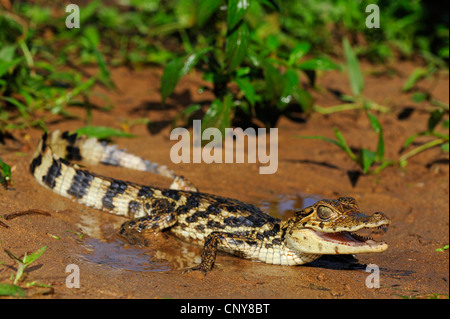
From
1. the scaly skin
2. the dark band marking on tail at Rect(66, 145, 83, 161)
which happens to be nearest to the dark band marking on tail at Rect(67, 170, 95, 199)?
the scaly skin

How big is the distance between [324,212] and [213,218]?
3.29 ft

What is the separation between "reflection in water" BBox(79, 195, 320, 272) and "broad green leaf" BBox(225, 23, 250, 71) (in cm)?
200

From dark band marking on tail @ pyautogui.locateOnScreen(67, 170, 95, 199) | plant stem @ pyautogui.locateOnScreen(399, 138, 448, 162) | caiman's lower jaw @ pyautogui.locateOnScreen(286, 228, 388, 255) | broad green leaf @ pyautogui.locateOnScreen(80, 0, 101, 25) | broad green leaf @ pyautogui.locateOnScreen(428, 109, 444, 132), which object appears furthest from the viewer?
broad green leaf @ pyautogui.locateOnScreen(80, 0, 101, 25)

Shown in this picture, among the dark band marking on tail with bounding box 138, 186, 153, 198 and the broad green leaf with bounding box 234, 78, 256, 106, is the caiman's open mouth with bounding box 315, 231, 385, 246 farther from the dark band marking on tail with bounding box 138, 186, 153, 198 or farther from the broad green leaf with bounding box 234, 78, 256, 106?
the broad green leaf with bounding box 234, 78, 256, 106

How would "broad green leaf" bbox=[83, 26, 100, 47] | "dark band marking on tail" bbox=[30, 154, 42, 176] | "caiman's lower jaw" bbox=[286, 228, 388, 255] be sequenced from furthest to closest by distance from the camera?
"broad green leaf" bbox=[83, 26, 100, 47] → "dark band marking on tail" bbox=[30, 154, 42, 176] → "caiman's lower jaw" bbox=[286, 228, 388, 255]

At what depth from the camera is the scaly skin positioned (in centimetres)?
355

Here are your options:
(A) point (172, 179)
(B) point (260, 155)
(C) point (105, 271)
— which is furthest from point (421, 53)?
(C) point (105, 271)

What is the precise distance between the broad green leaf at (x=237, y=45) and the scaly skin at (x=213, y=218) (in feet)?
4.39

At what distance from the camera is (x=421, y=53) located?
31.5 ft

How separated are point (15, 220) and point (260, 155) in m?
3.06

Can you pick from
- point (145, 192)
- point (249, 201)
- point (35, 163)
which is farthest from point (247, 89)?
point (35, 163)

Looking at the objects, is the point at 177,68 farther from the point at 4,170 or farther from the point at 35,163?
the point at 4,170

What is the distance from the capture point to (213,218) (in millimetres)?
4168
